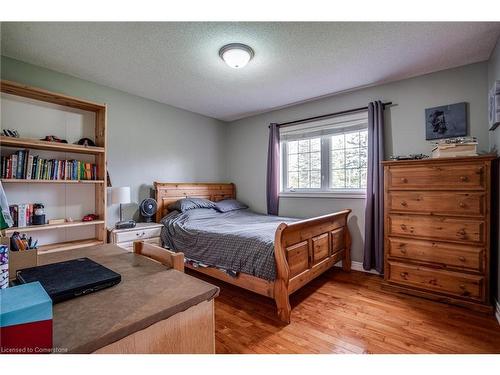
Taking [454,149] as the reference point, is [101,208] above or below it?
below

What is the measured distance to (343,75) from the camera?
8.93 feet

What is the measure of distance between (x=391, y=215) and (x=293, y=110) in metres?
2.08

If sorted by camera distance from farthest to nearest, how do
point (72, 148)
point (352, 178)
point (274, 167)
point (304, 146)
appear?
point (274, 167) < point (304, 146) < point (352, 178) < point (72, 148)

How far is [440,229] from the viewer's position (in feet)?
7.43

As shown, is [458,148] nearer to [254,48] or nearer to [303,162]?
[303,162]

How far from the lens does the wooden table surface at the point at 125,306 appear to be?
0.59 meters

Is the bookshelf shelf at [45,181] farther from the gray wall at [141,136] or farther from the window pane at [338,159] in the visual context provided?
the window pane at [338,159]

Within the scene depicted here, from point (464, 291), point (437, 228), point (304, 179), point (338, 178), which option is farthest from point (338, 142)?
point (464, 291)

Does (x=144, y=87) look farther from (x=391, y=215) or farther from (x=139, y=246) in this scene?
(x=391, y=215)

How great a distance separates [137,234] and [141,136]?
1364mm

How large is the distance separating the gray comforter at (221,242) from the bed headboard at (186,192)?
0.28 m

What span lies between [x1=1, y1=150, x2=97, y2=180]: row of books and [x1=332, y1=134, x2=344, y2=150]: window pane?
300cm

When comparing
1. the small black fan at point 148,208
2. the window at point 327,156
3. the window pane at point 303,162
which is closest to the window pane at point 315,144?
the window at point 327,156

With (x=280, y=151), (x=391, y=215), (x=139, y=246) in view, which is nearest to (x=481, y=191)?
(x=391, y=215)
